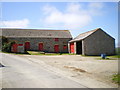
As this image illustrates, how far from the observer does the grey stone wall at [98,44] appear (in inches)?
1185

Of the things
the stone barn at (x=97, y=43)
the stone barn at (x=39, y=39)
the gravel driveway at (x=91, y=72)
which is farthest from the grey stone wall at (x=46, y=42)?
the gravel driveway at (x=91, y=72)

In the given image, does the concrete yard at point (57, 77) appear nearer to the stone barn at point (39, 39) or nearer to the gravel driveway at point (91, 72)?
the gravel driveway at point (91, 72)

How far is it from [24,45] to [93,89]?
32551 millimetres

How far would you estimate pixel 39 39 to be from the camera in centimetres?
3900

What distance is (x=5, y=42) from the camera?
120ft

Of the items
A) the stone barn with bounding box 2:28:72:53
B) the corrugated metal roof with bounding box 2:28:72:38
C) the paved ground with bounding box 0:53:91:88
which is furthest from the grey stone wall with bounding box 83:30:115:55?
the paved ground with bounding box 0:53:91:88

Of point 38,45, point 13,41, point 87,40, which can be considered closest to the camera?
point 87,40

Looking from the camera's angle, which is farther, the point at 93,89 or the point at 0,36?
the point at 0,36

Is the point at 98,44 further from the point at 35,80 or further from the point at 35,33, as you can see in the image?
the point at 35,80

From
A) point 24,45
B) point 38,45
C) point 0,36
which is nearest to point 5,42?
point 0,36

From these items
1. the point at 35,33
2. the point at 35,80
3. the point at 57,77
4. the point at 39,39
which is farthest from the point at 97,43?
the point at 35,80

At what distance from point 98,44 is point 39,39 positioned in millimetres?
15410

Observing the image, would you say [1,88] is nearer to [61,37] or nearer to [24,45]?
[24,45]

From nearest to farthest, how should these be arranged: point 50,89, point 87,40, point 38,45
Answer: point 50,89
point 87,40
point 38,45
